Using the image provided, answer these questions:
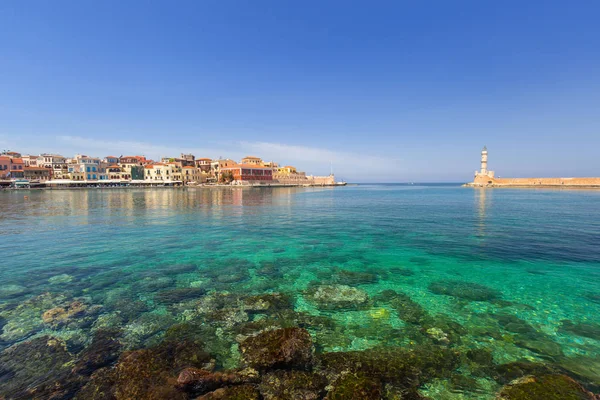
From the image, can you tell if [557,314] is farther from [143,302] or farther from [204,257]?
[204,257]

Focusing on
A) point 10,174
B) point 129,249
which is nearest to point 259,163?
point 10,174

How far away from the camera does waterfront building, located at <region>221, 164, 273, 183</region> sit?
119 meters

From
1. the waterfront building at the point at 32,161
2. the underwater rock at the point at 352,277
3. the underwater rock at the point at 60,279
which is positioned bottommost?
the underwater rock at the point at 352,277

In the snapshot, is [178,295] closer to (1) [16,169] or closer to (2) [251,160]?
(1) [16,169]

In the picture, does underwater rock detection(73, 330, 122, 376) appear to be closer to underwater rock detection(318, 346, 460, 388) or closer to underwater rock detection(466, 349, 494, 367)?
underwater rock detection(318, 346, 460, 388)

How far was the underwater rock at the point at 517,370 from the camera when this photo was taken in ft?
17.6

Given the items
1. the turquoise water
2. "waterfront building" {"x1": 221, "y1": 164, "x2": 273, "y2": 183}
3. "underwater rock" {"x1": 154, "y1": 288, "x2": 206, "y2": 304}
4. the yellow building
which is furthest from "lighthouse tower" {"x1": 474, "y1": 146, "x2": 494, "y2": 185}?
"underwater rock" {"x1": 154, "y1": 288, "x2": 206, "y2": 304}

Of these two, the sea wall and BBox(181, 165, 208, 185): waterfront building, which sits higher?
BBox(181, 165, 208, 185): waterfront building

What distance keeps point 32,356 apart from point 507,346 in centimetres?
1058

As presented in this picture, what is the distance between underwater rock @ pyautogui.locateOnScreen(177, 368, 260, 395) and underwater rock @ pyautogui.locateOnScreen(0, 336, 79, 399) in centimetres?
199

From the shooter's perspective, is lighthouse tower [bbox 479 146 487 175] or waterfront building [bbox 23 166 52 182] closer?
waterfront building [bbox 23 166 52 182]

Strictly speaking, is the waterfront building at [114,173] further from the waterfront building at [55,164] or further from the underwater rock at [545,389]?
the underwater rock at [545,389]

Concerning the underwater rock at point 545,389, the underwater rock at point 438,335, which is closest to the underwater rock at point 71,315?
the underwater rock at point 438,335

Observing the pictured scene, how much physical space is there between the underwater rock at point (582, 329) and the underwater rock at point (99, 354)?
427 inches
